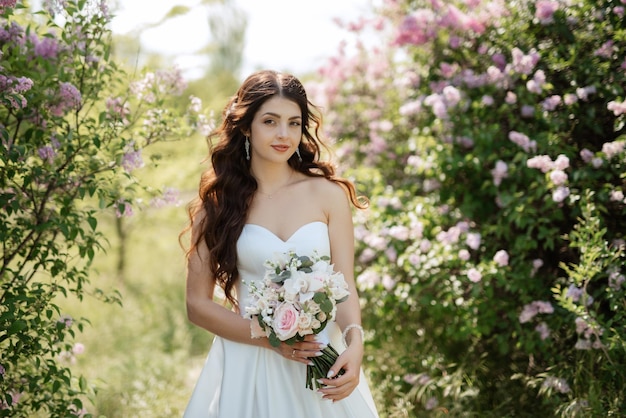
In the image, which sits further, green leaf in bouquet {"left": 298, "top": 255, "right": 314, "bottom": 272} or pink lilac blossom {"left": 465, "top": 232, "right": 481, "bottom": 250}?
pink lilac blossom {"left": 465, "top": 232, "right": 481, "bottom": 250}

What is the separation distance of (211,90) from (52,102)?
1093 centimetres

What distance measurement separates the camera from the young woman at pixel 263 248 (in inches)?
120

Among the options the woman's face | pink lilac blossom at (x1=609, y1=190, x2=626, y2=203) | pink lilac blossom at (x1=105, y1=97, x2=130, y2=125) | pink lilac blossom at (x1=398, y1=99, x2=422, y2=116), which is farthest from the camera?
pink lilac blossom at (x1=398, y1=99, x2=422, y2=116)

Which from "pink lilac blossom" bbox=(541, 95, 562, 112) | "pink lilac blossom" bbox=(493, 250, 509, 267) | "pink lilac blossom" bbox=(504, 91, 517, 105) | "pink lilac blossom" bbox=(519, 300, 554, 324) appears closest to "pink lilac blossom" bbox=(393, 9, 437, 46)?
"pink lilac blossom" bbox=(504, 91, 517, 105)

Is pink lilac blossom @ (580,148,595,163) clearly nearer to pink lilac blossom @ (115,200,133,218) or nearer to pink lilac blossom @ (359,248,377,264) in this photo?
pink lilac blossom @ (359,248,377,264)

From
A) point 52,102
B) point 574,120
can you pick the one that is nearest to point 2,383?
point 52,102

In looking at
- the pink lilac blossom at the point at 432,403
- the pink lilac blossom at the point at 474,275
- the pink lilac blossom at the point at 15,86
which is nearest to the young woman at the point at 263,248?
the pink lilac blossom at the point at 15,86

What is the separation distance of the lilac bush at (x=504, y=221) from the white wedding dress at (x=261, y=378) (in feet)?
4.85

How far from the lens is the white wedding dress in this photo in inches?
119

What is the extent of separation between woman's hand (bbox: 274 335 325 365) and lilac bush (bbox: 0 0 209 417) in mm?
1230

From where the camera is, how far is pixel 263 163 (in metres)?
3.44

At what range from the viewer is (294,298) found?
2605 millimetres

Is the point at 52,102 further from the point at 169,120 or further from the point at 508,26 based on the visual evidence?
the point at 508,26

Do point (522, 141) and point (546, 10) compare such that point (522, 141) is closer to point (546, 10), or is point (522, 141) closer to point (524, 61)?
point (524, 61)
